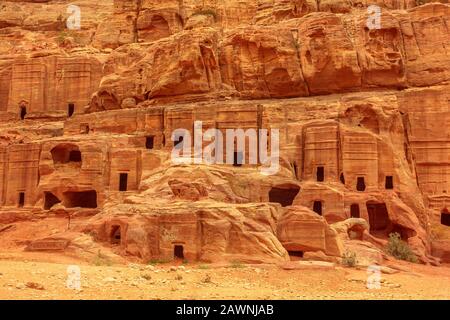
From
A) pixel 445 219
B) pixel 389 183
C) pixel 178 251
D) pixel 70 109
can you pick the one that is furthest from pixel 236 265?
pixel 70 109

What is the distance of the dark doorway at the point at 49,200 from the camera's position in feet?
A: 132

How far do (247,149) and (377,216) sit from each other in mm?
9336

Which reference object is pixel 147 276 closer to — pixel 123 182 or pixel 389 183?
pixel 123 182

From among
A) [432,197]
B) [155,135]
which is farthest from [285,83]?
[432,197]

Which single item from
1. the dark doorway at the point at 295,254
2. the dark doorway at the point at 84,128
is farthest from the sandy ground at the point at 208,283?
the dark doorway at the point at 84,128

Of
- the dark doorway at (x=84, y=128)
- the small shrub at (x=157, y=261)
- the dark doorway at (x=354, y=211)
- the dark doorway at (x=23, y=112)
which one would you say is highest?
the dark doorway at (x=23, y=112)

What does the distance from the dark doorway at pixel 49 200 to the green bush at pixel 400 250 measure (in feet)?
72.0

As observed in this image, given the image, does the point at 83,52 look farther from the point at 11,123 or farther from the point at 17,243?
the point at 17,243

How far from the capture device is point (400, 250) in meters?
33.2

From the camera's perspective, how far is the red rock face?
1208 inches

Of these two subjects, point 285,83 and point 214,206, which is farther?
point 285,83

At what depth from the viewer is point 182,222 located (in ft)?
98.3

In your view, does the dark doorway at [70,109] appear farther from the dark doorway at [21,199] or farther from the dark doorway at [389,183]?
the dark doorway at [389,183]
